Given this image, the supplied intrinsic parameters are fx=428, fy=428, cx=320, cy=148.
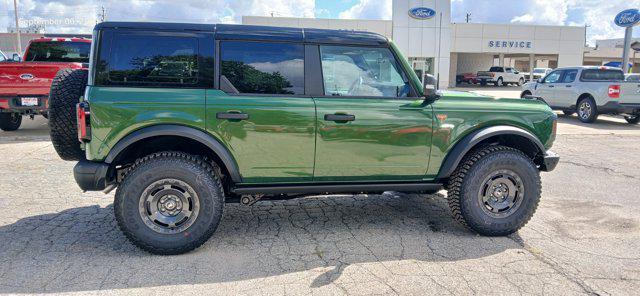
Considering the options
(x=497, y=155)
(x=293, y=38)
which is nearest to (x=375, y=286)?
(x=497, y=155)

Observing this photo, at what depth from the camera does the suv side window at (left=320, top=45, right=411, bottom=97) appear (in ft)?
12.5

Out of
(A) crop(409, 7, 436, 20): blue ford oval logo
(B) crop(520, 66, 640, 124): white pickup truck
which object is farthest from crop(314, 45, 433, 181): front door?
(A) crop(409, 7, 436, 20): blue ford oval logo

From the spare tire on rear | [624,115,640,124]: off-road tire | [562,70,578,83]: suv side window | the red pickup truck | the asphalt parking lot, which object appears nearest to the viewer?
the asphalt parking lot

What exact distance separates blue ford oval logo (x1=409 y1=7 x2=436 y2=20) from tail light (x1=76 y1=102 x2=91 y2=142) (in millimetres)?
30512

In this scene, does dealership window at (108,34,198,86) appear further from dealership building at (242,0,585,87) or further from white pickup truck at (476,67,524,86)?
white pickup truck at (476,67,524,86)

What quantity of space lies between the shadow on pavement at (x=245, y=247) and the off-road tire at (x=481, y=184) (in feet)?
0.54

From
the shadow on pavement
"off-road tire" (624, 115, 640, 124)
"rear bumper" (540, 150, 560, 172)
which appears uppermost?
"off-road tire" (624, 115, 640, 124)

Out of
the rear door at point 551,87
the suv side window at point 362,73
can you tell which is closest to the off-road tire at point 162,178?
the suv side window at point 362,73

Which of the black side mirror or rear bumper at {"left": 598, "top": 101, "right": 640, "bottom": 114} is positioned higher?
the black side mirror

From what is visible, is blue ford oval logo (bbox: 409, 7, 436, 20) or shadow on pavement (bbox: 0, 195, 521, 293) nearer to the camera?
shadow on pavement (bbox: 0, 195, 521, 293)

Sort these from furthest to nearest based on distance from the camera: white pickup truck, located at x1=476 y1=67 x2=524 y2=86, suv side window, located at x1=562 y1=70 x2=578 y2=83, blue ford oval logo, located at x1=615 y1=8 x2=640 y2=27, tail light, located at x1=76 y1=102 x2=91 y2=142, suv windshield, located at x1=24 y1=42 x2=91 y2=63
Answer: white pickup truck, located at x1=476 y1=67 x2=524 y2=86 < blue ford oval logo, located at x1=615 y1=8 x2=640 y2=27 < suv side window, located at x1=562 y1=70 x2=578 y2=83 < suv windshield, located at x1=24 y1=42 x2=91 y2=63 < tail light, located at x1=76 y1=102 x2=91 y2=142

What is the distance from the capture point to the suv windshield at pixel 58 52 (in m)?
9.51

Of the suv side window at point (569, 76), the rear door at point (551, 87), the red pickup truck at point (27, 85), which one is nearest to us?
the red pickup truck at point (27, 85)

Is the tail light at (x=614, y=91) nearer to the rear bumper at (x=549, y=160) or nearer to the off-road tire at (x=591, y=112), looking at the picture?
the off-road tire at (x=591, y=112)
